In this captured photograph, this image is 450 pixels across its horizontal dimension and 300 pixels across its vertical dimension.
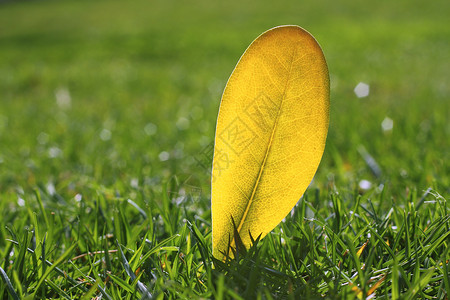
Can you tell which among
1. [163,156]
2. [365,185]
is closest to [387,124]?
[365,185]

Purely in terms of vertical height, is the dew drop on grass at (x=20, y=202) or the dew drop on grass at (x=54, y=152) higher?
the dew drop on grass at (x=20, y=202)

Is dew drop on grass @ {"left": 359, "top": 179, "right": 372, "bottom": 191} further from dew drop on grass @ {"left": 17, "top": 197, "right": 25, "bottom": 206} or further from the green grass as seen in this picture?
dew drop on grass @ {"left": 17, "top": 197, "right": 25, "bottom": 206}

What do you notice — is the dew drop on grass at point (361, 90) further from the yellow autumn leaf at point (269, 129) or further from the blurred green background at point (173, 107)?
the yellow autumn leaf at point (269, 129)

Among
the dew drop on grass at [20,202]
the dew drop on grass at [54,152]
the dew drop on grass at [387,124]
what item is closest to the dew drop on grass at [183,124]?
the dew drop on grass at [54,152]

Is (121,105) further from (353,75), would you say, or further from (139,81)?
(353,75)

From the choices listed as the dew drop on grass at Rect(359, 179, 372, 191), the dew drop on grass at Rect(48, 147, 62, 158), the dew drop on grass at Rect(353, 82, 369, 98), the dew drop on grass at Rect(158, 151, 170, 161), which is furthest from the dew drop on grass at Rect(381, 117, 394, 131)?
the dew drop on grass at Rect(48, 147, 62, 158)
